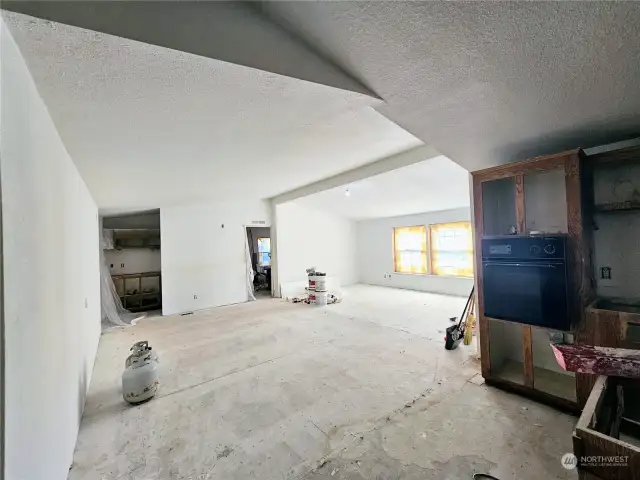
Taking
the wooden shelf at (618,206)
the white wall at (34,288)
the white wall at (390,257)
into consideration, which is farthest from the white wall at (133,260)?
the wooden shelf at (618,206)

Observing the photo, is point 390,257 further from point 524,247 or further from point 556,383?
point 524,247

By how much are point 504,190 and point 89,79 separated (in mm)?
3328

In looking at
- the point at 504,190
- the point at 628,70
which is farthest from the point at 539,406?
the point at 628,70

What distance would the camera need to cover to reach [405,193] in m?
6.00

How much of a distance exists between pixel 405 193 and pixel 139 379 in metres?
5.48

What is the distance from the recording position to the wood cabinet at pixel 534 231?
206 centimetres

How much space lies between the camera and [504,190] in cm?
276

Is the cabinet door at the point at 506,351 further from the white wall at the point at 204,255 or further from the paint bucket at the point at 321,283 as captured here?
the white wall at the point at 204,255

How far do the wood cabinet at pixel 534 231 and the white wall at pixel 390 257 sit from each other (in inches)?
154

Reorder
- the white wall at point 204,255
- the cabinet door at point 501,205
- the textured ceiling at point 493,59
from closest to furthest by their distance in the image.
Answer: the textured ceiling at point 493,59 → the cabinet door at point 501,205 → the white wall at point 204,255

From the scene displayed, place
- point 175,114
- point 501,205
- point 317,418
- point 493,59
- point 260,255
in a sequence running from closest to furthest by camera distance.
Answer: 1. point 493,59
2. point 175,114
3. point 317,418
4. point 501,205
5. point 260,255

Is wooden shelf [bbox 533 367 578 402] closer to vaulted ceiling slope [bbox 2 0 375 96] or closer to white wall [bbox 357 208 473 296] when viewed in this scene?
vaulted ceiling slope [bbox 2 0 375 96]

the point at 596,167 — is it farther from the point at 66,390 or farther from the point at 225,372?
the point at 66,390

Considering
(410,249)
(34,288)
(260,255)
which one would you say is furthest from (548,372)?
(260,255)
